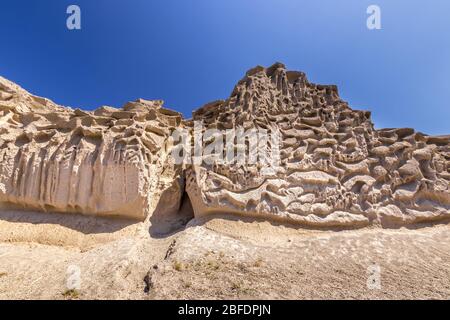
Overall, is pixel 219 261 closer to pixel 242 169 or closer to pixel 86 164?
pixel 242 169

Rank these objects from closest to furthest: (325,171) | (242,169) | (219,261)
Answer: (219,261) < (242,169) < (325,171)

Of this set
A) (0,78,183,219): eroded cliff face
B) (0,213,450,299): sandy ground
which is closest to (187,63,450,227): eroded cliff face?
(0,213,450,299): sandy ground

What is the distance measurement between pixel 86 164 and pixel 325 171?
302 inches

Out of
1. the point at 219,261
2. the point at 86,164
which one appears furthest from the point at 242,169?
the point at 86,164

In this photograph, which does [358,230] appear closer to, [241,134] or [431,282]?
[431,282]

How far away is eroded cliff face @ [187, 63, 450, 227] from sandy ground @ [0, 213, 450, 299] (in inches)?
20.4

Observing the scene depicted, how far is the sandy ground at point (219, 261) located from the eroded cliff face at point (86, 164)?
2.09 feet

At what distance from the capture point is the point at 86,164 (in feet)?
26.1

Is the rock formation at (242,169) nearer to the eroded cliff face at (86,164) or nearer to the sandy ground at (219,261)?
the eroded cliff face at (86,164)

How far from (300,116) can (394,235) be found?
16.2 ft

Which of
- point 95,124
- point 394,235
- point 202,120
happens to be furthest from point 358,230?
point 95,124

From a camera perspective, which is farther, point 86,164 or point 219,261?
point 86,164

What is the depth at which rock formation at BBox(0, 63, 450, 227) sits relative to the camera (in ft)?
24.7
